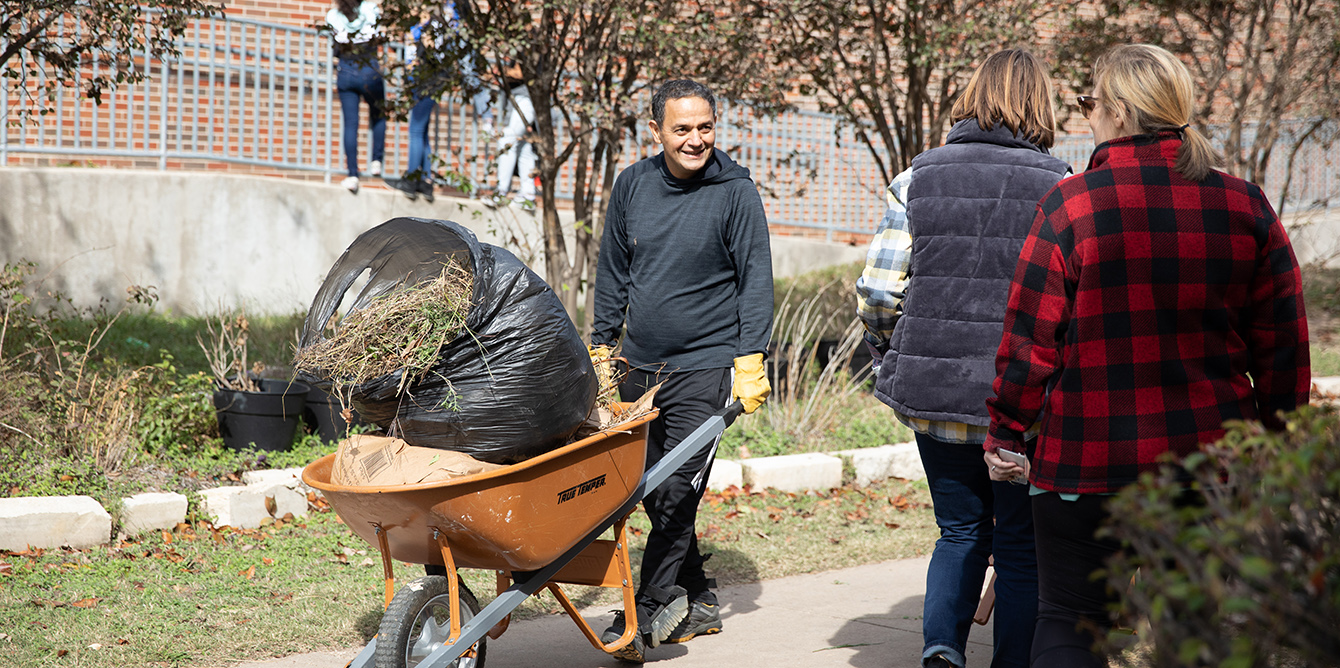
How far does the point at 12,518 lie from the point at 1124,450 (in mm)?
4347

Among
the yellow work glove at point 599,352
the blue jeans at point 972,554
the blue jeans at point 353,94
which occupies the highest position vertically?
the blue jeans at point 353,94

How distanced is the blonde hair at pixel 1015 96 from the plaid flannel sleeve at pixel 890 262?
0.96 feet

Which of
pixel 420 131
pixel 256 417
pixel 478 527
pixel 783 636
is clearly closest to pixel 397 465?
pixel 478 527

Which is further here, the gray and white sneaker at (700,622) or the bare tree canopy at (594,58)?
the bare tree canopy at (594,58)

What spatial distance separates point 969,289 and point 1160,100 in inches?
33.3

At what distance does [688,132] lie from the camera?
390 cm


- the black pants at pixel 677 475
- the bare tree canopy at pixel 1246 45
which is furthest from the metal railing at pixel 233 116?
the black pants at pixel 677 475

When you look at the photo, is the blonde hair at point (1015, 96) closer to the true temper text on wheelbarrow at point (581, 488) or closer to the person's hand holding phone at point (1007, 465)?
the person's hand holding phone at point (1007, 465)

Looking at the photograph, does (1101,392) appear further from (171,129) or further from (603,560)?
(171,129)

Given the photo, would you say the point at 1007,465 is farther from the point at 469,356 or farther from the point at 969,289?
the point at 469,356

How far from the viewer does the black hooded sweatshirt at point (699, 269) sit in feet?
13.0

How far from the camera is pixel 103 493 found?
16.6 ft

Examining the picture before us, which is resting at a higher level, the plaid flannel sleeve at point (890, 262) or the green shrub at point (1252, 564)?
the plaid flannel sleeve at point (890, 262)

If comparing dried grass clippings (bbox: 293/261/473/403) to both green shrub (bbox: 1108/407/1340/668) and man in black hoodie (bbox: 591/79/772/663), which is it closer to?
man in black hoodie (bbox: 591/79/772/663)
